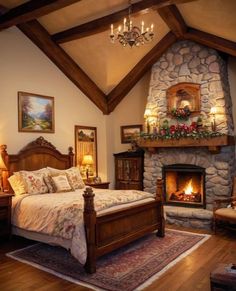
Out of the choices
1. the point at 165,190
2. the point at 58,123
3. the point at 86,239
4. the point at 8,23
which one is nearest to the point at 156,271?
the point at 86,239

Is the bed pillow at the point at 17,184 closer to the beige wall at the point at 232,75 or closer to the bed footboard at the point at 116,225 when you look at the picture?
the bed footboard at the point at 116,225

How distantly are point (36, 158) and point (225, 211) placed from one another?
12.2 ft

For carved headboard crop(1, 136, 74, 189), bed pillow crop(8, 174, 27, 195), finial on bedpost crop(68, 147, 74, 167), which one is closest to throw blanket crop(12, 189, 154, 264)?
bed pillow crop(8, 174, 27, 195)

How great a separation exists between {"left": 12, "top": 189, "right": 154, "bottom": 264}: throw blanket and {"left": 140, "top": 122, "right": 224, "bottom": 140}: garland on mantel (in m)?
1.70

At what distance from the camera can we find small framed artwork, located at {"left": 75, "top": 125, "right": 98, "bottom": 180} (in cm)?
699

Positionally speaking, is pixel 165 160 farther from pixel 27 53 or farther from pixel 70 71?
pixel 27 53

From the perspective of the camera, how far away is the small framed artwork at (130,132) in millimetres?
7516

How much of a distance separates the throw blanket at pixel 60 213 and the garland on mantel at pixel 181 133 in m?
1.70

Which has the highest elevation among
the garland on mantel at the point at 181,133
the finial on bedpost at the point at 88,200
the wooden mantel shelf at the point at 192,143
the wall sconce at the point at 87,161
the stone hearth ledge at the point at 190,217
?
the garland on mantel at the point at 181,133

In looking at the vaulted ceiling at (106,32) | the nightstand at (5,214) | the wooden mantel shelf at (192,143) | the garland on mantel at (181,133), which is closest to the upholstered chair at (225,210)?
the wooden mantel shelf at (192,143)

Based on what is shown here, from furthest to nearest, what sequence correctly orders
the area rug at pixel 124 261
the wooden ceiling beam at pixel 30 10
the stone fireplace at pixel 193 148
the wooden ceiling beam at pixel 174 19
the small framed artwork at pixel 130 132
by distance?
1. the small framed artwork at pixel 130 132
2. the stone fireplace at pixel 193 148
3. the wooden ceiling beam at pixel 174 19
4. the wooden ceiling beam at pixel 30 10
5. the area rug at pixel 124 261

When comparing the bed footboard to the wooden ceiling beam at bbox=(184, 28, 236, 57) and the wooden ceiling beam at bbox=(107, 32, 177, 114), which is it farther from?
the wooden ceiling beam at bbox=(107, 32, 177, 114)

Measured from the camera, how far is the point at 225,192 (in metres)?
5.80

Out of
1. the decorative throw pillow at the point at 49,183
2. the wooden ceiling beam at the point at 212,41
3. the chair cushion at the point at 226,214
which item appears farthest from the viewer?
the wooden ceiling beam at the point at 212,41
